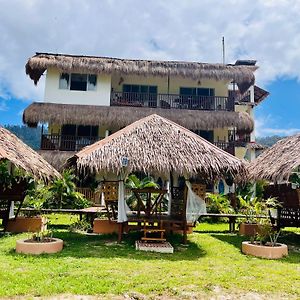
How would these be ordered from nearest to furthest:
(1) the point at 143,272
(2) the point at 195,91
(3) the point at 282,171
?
1. (1) the point at 143,272
2. (3) the point at 282,171
3. (2) the point at 195,91

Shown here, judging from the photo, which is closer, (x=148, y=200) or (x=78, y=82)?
(x=148, y=200)

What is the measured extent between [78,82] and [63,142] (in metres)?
3.60

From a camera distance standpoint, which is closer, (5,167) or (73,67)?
(5,167)

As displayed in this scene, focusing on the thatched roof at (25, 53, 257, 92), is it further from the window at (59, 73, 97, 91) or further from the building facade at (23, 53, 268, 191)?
the window at (59, 73, 97, 91)

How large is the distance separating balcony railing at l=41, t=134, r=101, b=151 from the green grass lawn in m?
11.2

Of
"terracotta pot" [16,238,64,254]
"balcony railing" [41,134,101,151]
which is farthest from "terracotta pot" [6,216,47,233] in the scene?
"balcony railing" [41,134,101,151]

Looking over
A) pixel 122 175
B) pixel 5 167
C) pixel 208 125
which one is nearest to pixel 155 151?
pixel 122 175

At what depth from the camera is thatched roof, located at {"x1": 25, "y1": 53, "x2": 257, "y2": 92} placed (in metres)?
19.0

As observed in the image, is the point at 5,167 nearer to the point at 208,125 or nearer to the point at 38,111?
the point at 38,111

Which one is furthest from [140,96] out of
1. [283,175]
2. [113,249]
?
[113,249]

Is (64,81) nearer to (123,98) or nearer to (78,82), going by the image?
(78,82)

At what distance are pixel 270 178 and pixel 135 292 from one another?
542 centimetres

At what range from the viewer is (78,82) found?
20.3 meters

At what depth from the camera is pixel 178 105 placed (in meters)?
20.6
